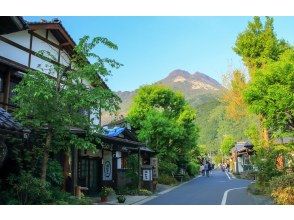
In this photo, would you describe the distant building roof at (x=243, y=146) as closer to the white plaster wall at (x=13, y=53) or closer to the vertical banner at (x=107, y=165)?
the vertical banner at (x=107, y=165)

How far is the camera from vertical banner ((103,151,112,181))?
24333 millimetres

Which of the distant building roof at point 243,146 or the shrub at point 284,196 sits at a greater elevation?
A: the distant building roof at point 243,146

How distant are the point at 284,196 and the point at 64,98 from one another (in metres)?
8.93

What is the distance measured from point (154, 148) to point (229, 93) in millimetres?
7955

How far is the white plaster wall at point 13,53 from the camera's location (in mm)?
17141

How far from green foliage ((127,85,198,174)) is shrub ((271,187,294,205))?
55.7ft

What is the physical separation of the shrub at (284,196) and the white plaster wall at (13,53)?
1223 centimetres

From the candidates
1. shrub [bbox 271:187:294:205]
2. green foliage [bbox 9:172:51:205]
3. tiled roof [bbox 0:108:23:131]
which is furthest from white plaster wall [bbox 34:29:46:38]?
shrub [bbox 271:187:294:205]

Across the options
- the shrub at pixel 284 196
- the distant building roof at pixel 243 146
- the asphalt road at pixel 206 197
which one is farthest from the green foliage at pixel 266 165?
the distant building roof at pixel 243 146

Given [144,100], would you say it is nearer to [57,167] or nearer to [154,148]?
[154,148]

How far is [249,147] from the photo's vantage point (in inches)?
1924

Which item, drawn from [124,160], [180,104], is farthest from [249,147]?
[124,160]

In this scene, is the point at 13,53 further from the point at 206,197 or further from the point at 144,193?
the point at 206,197

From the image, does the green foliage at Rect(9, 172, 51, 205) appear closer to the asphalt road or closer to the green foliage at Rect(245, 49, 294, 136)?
the asphalt road
